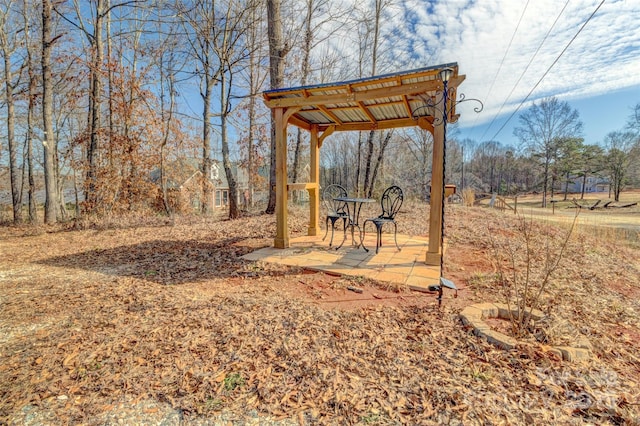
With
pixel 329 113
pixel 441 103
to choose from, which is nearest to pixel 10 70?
pixel 329 113

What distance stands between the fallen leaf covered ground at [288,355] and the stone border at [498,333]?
7 cm

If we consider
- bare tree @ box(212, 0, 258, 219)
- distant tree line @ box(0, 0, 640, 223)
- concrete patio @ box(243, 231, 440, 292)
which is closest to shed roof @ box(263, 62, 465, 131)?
concrete patio @ box(243, 231, 440, 292)

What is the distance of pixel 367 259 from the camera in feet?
12.5

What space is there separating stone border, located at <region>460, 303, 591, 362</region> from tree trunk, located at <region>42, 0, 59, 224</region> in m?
9.38

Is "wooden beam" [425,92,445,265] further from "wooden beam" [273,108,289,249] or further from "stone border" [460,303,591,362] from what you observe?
"wooden beam" [273,108,289,249]

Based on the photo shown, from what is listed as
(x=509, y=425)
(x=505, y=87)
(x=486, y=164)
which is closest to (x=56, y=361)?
(x=509, y=425)

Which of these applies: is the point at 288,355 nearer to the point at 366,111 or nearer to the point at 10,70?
the point at 366,111

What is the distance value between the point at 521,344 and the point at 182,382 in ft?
6.92

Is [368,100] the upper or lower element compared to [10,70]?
lower

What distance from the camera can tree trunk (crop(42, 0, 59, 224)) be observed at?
22.2ft

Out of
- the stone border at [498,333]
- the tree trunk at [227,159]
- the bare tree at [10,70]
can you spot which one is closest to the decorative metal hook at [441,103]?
the stone border at [498,333]

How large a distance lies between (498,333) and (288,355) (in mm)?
1482

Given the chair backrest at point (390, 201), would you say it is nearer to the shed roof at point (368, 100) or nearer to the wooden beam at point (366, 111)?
the shed roof at point (368, 100)

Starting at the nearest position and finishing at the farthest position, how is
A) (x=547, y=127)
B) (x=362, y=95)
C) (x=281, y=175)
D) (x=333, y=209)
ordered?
(x=362, y=95) < (x=281, y=175) < (x=333, y=209) < (x=547, y=127)
